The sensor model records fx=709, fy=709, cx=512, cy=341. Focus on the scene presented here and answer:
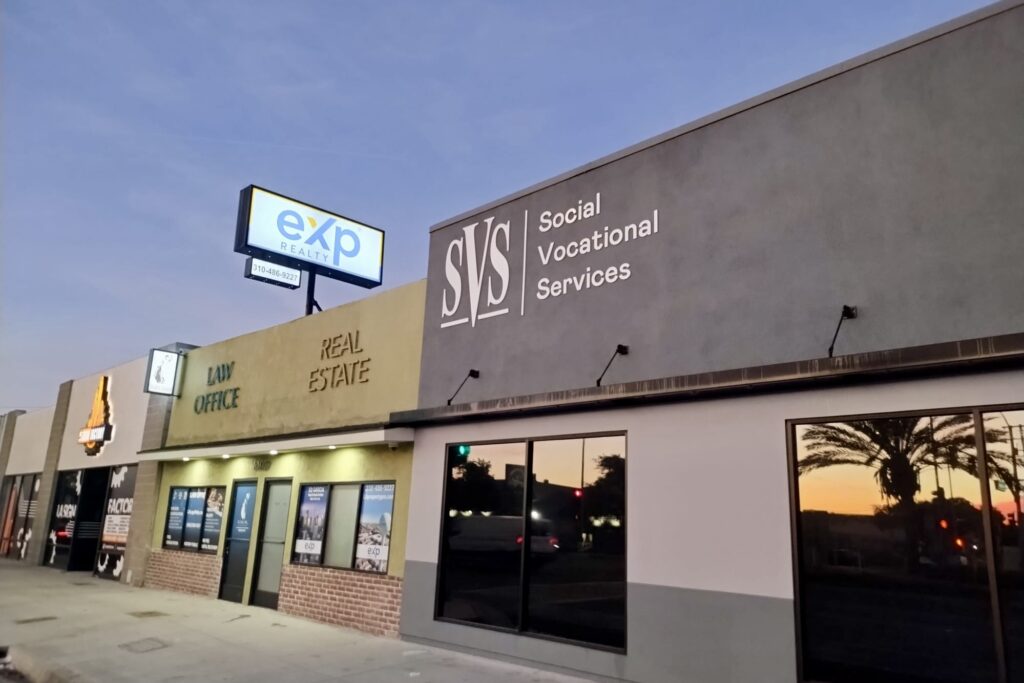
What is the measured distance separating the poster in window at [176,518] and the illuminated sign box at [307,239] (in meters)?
6.52

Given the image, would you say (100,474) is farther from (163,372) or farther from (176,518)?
(176,518)

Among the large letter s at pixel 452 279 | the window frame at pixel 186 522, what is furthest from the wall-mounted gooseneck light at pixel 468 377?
the window frame at pixel 186 522

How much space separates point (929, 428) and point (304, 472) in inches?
443

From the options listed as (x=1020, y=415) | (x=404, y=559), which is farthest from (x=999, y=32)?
(x=404, y=559)

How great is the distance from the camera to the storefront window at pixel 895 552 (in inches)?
240

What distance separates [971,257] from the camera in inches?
256

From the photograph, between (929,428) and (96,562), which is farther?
(96,562)

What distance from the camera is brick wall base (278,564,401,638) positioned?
1156cm

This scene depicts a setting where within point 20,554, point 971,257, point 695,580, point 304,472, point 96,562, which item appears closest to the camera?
point 971,257

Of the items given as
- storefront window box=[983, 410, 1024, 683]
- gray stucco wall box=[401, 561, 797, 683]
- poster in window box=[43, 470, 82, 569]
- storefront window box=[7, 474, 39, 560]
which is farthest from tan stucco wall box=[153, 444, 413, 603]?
storefront window box=[7, 474, 39, 560]

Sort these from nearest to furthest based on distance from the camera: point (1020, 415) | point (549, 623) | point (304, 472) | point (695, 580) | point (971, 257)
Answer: point (1020, 415)
point (971, 257)
point (695, 580)
point (549, 623)
point (304, 472)

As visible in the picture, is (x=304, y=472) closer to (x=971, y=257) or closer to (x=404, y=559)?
(x=404, y=559)

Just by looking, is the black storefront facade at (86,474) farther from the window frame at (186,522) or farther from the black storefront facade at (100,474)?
the window frame at (186,522)

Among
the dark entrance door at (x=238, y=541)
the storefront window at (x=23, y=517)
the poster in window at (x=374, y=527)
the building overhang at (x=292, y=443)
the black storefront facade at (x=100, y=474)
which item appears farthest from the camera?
the storefront window at (x=23, y=517)
